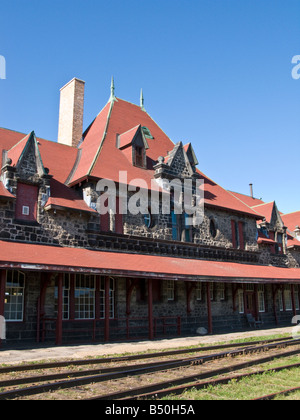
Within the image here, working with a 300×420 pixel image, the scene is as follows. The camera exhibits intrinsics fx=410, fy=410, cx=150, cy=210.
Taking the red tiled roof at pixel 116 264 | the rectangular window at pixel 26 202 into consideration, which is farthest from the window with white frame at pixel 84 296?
the rectangular window at pixel 26 202

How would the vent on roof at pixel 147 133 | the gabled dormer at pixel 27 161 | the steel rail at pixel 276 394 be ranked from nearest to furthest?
the steel rail at pixel 276 394
the gabled dormer at pixel 27 161
the vent on roof at pixel 147 133

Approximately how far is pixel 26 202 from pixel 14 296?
346 cm

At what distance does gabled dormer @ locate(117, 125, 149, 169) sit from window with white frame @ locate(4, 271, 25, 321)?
8370 mm

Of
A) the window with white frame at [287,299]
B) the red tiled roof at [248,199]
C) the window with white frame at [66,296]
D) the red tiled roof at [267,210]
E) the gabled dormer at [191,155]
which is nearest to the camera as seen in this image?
the window with white frame at [66,296]

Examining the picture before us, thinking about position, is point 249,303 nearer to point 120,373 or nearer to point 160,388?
point 120,373

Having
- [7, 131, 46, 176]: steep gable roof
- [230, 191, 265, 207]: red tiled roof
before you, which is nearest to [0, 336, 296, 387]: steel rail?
[7, 131, 46, 176]: steep gable roof

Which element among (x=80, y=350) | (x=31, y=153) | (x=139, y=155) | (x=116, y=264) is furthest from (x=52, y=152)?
(x=80, y=350)

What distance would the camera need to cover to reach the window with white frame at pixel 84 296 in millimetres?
15594

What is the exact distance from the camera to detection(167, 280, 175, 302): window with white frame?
62.7 feet

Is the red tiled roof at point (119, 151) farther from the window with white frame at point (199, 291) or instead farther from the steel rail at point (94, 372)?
the steel rail at point (94, 372)

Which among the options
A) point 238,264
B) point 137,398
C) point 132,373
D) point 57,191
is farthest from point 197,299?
point 137,398

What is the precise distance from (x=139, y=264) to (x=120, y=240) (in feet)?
5.97

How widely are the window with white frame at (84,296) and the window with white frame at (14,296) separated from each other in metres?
2.18
